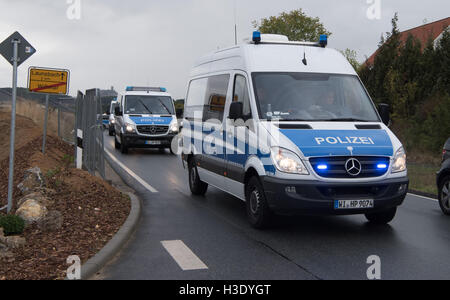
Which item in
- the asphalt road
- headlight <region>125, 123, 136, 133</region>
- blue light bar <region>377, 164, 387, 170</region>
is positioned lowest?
the asphalt road

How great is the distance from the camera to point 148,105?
2053 cm

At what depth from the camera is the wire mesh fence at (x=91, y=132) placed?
11.2m

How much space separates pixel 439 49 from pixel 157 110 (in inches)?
473

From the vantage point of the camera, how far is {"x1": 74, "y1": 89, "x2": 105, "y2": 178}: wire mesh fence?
11.2 metres

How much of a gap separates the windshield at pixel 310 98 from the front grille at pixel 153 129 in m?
12.6

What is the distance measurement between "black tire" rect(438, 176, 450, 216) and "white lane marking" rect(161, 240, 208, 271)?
4640 mm

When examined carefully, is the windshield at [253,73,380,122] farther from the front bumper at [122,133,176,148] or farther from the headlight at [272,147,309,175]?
the front bumper at [122,133,176,148]

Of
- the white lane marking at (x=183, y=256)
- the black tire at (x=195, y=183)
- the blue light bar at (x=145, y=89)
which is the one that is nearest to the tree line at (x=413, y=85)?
the blue light bar at (x=145, y=89)

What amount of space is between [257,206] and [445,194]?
355 centimetres

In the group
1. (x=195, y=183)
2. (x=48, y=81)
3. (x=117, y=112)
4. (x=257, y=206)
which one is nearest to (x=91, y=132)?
(x=48, y=81)

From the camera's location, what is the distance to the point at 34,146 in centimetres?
1554

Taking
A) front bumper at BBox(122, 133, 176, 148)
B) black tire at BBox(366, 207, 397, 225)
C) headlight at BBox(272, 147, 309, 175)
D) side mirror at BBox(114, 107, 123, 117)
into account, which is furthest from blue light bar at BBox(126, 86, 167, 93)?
headlight at BBox(272, 147, 309, 175)
